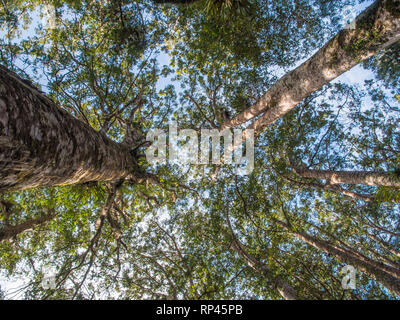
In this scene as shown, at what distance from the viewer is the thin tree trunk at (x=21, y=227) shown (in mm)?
5720

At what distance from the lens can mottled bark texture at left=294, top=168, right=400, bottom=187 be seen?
4.83m

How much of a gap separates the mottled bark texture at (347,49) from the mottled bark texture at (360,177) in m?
3.29

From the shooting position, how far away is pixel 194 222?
6.80 meters

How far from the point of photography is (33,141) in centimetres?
174

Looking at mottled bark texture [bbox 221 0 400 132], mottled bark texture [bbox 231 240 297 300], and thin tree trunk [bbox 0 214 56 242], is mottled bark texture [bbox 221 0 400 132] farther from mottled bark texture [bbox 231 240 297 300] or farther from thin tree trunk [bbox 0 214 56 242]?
thin tree trunk [bbox 0 214 56 242]

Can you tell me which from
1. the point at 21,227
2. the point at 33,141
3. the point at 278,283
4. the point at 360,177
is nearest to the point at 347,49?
the point at 360,177
